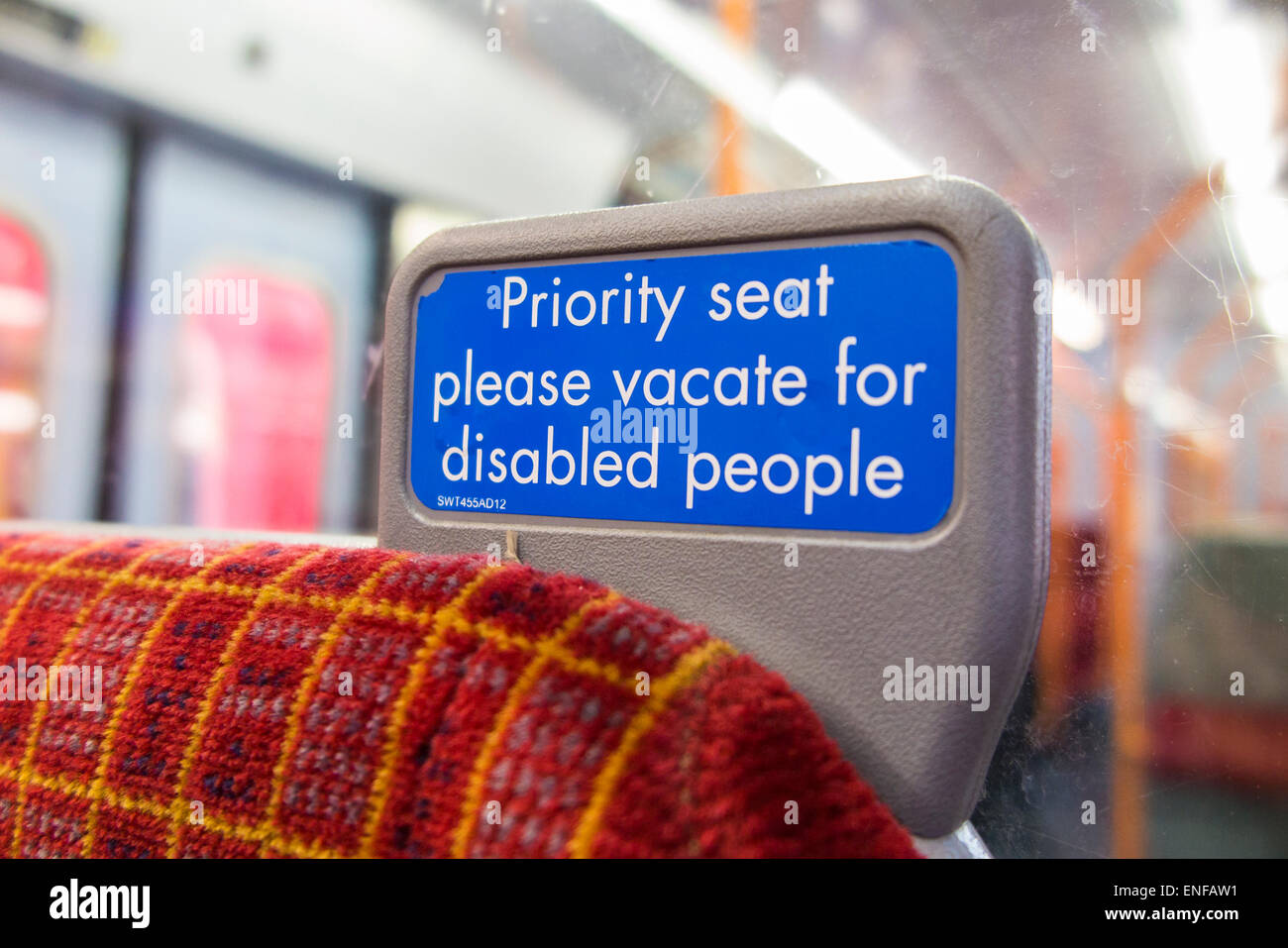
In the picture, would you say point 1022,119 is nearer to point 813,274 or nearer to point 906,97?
point 906,97

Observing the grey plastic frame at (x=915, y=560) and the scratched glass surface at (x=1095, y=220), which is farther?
the scratched glass surface at (x=1095, y=220)

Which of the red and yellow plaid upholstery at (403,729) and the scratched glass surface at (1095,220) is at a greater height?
the scratched glass surface at (1095,220)

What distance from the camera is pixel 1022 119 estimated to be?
0.70 m

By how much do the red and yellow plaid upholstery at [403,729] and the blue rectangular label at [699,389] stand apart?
0.11 m

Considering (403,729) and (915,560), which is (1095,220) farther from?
(403,729)

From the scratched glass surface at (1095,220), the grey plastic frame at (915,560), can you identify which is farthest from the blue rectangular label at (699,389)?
the scratched glass surface at (1095,220)

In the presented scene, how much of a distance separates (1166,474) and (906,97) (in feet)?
1.29

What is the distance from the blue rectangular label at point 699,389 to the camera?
1.80 feet

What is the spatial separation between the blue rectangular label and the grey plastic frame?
1cm

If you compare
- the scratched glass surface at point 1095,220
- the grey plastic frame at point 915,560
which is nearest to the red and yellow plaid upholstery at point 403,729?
the grey plastic frame at point 915,560

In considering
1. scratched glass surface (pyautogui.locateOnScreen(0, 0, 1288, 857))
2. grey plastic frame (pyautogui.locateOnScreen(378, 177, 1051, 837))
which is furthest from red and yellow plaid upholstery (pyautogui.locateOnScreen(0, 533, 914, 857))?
scratched glass surface (pyautogui.locateOnScreen(0, 0, 1288, 857))

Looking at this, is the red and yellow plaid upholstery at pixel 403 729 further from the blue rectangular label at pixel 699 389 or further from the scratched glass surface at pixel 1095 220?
the scratched glass surface at pixel 1095 220

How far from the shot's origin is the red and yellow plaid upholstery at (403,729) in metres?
0.45

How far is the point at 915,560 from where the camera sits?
0.54 metres
